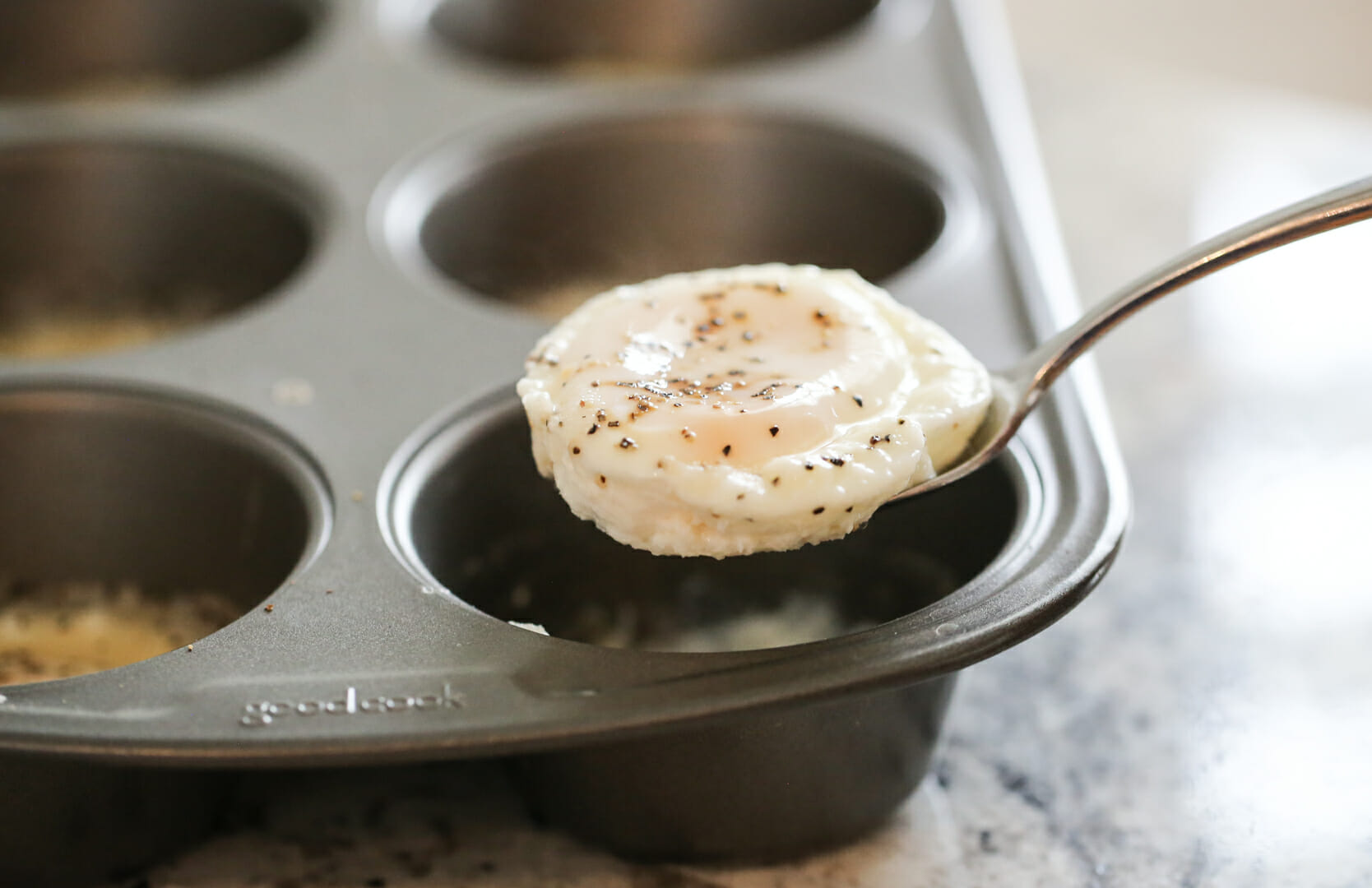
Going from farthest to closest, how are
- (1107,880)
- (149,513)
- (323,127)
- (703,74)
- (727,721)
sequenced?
(703,74) → (323,127) → (149,513) → (1107,880) → (727,721)

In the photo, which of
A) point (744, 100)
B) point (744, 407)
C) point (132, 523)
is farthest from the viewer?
point (744, 100)

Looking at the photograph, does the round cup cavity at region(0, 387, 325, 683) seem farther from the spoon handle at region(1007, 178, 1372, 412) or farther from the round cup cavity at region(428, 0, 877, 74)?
the round cup cavity at region(428, 0, 877, 74)

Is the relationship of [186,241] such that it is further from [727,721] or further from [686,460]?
[727,721]

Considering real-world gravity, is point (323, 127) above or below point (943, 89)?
above

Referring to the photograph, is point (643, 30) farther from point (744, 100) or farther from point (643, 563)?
point (643, 563)

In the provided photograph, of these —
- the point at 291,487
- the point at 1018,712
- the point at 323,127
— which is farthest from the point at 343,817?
the point at 323,127

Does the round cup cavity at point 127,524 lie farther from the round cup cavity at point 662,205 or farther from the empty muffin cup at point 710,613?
the round cup cavity at point 662,205

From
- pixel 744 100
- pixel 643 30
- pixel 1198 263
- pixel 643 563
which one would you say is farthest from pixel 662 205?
pixel 1198 263
